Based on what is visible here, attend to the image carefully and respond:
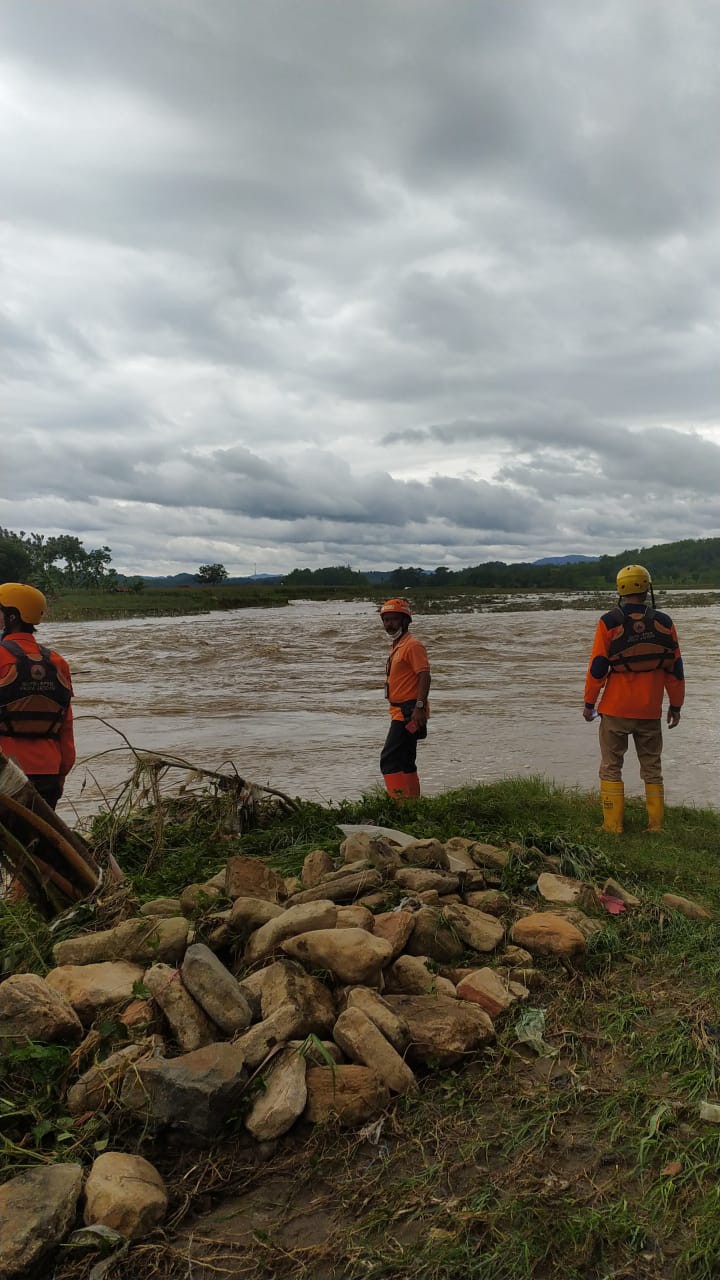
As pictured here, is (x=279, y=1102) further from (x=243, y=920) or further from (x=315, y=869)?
(x=315, y=869)

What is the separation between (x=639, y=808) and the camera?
814 cm

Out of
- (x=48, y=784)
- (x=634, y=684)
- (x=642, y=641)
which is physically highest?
(x=642, y=641)

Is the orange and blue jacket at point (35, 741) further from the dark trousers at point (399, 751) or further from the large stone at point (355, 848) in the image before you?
the dark trousers at point (399, 751)

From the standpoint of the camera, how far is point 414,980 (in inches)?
137


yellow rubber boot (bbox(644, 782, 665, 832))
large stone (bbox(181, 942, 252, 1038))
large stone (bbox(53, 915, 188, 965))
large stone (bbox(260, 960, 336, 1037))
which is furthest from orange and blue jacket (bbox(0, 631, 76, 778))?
yellow rubber boot (bbox(644, 782, 665, 832))

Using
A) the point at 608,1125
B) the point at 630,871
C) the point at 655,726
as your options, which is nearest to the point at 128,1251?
the point at 608,1125

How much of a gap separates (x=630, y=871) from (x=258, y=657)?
23854 millimetres

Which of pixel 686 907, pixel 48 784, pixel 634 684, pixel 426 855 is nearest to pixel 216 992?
pixel 426 855

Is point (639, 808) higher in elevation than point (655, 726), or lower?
lower

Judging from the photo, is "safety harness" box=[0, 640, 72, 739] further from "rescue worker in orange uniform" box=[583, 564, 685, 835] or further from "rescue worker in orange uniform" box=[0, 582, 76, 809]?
"rescue worker in orange uniform" box=[583, 564, 685, 835]

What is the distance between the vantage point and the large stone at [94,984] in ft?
10.3

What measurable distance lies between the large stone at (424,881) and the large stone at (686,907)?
136 centimetres

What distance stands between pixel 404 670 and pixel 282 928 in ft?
13.5

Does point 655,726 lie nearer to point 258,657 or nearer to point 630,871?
point 630,871
